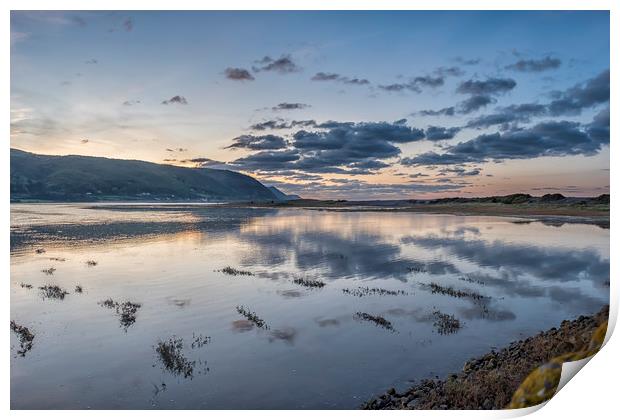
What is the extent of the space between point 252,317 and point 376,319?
15.0ft

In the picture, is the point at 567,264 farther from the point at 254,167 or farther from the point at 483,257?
the point at 254,167

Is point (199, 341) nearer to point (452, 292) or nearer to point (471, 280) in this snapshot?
point (452, 292)

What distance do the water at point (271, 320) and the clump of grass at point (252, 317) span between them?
0.24 m

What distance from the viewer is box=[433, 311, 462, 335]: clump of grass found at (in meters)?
13.0

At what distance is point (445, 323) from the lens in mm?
→ 13695

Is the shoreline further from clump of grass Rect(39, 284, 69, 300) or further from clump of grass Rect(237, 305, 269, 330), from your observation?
clump of grass Rect(39, 284, 69, 300)

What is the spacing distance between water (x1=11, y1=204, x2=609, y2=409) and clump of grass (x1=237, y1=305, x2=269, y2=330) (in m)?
0.24

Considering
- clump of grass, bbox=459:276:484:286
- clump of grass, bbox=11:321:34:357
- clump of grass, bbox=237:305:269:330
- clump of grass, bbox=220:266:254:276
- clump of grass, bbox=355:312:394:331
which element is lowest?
clump of grass, bbox=11:321:34:357

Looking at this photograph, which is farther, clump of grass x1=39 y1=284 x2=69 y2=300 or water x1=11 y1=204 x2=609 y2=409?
clump of grass x1=39 y1=284 x2=69 y2=300

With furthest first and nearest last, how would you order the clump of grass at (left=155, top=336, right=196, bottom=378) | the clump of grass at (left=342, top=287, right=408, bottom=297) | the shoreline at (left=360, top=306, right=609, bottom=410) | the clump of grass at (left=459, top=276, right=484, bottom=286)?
the clump of grass at (left=459, top=276, right=484, bottom=286)
the clump of grass at (left=342, top=287, right=408, bottom=297)
the clump of grass at (left=155, top=336, right=196, bottom=378)
the shoreline at (left=360, top=306, right=609, bottom=410)

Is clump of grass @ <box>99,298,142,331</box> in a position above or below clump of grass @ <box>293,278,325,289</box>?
below

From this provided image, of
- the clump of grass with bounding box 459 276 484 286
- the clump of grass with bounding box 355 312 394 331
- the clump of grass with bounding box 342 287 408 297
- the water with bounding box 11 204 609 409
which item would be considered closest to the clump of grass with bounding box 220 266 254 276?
the water with bounding box 11 204 609 409

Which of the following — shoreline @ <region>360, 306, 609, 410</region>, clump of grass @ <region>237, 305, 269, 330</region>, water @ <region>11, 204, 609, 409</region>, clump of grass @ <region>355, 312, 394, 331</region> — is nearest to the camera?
shoreline @ <region>360, 306, 609, 410</region>
